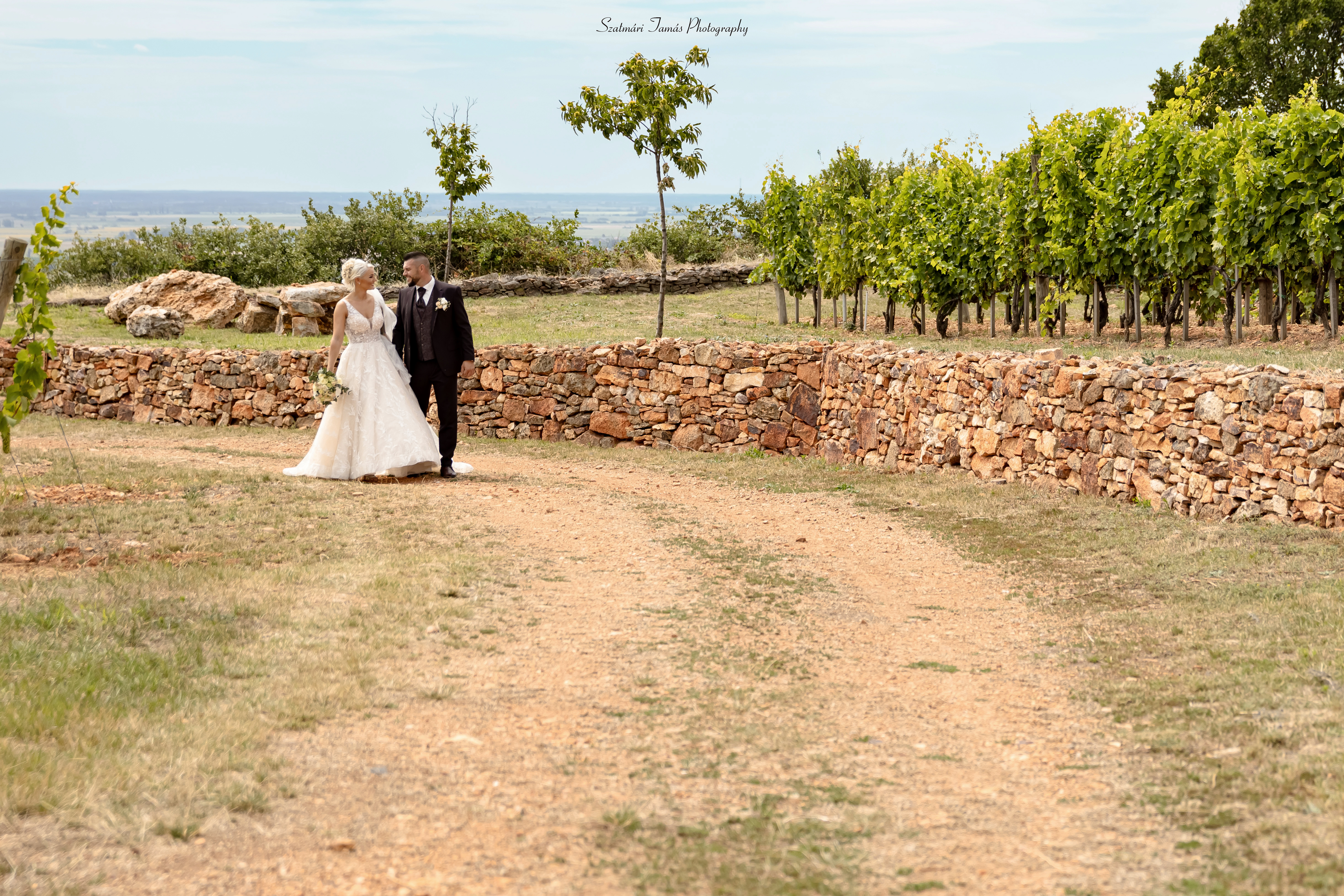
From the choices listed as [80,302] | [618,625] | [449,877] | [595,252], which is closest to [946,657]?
[618,625]

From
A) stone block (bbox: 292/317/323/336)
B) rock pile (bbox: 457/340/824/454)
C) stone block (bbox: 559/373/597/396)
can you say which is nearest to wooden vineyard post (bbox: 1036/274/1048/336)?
rock pile (bbox: 457/340/824/454)

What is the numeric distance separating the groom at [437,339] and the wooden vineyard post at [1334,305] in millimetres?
10023

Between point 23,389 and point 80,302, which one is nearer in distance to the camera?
point 23,389

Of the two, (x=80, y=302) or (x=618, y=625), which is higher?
(x=80, y=302)

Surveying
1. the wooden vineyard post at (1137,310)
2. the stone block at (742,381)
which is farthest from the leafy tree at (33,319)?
the wooden vineyard post at (1137,310)

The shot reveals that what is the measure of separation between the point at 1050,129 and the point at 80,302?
20.7m

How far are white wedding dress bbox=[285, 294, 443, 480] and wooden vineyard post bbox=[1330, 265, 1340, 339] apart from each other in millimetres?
10449

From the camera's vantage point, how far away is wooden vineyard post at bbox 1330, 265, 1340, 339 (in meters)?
A: 13.1

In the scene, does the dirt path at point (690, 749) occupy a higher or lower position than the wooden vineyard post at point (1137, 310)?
lower

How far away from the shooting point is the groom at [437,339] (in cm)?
1009

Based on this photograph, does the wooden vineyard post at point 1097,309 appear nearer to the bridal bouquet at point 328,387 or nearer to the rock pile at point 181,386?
the rock pile at point 181,386

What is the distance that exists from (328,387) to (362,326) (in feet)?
2.22

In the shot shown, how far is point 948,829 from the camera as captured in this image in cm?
364

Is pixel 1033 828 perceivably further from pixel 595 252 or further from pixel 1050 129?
pixel 595 252
